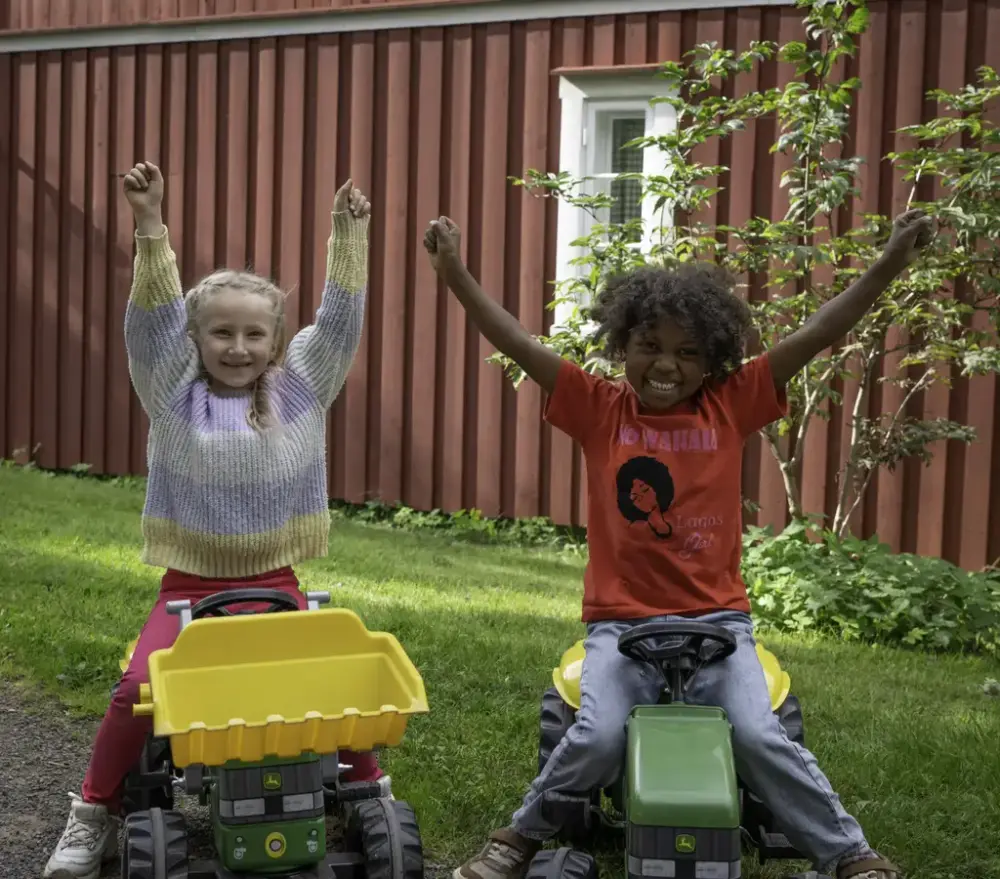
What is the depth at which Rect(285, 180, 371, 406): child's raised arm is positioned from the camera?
11.8 ft

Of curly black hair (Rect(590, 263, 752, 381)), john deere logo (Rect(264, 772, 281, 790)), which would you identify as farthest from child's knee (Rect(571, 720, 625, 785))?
curly black hair (Rect(590, 263, 752, 381))

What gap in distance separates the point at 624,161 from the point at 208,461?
20.9 ft

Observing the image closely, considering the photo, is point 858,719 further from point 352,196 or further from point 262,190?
point 262,190

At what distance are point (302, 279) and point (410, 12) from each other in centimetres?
212

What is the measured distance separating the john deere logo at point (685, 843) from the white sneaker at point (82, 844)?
58.2 inches

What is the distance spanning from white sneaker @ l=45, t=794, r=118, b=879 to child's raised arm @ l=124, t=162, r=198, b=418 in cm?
100

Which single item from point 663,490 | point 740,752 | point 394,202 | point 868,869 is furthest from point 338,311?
point 394,202

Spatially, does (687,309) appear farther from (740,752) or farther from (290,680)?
(290,680)

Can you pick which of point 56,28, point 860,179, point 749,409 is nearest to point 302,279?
point 56,28

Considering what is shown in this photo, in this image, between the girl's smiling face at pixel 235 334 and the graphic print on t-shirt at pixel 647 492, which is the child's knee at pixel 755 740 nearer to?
the graphic print on t-shirt at pixel 647 492

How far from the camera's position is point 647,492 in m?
3.33

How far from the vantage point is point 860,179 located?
26.6 ft

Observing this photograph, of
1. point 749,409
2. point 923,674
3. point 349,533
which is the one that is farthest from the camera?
point 349,533

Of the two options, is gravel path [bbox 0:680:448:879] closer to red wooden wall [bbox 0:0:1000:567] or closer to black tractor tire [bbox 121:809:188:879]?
black tractor tire [bbox 121:809:188:879]
